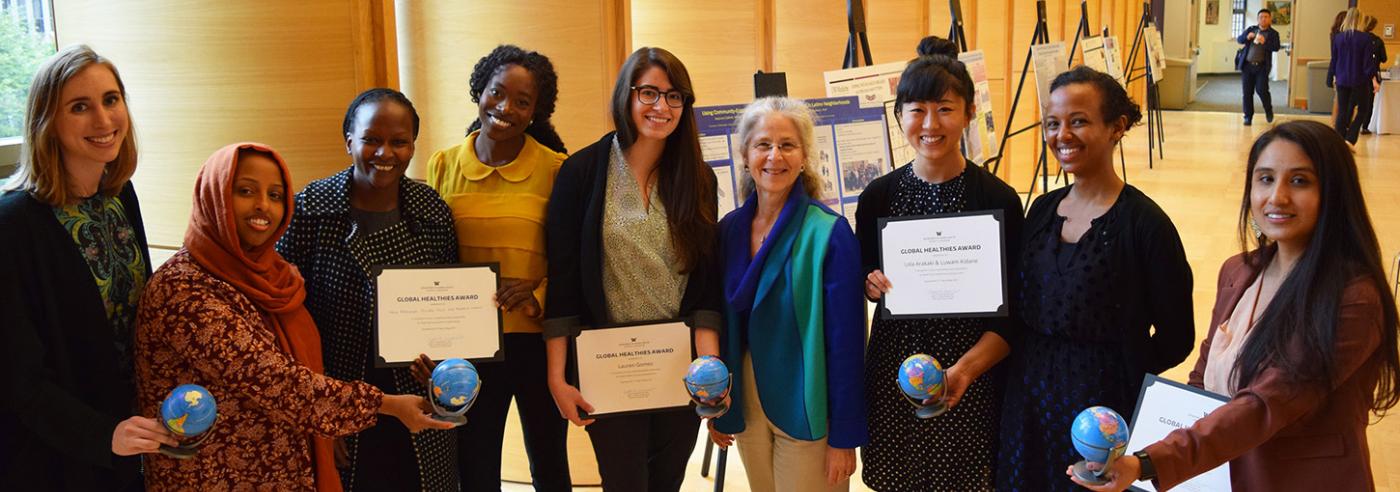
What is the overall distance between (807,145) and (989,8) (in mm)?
8627

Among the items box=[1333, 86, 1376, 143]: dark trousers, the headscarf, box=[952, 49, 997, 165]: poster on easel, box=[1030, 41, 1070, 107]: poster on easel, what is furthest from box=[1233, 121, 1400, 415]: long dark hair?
box=[1333, 86, 1376, 143]: dark trousers

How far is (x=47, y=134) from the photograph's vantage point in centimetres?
249

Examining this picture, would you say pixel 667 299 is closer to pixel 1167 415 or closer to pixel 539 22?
pixel 1167 415

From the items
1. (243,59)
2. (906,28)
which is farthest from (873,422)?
(906,28)

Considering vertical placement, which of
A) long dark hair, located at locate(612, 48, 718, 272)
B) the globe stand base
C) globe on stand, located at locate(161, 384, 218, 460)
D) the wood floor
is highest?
long dark hair, located at locate(612, 48, 718, 272)

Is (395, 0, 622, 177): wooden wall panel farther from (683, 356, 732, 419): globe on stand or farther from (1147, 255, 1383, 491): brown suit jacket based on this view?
(1147, 255, 1383, 491): brown suit jacket

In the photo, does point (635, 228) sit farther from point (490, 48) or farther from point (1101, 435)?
point (490, 48)

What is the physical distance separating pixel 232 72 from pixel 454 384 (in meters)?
1.65

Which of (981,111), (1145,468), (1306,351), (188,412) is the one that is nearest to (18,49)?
(188,412)

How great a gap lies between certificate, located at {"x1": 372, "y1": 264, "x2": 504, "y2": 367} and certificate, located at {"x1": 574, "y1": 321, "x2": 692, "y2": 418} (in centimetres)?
26

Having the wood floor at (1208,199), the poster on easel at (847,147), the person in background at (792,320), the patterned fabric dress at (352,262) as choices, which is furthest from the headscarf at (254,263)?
the poster on easel at (847,147)

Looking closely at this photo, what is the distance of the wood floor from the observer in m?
4.92

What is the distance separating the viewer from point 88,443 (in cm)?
246

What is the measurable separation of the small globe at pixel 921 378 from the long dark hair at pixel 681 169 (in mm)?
714
